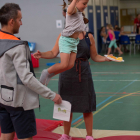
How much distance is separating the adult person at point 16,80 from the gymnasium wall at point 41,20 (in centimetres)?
1044

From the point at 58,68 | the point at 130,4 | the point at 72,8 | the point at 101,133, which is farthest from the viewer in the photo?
the point at 130,4

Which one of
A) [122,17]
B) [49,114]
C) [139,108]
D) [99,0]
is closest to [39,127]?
[49,114]

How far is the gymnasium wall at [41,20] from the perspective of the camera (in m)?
12.2

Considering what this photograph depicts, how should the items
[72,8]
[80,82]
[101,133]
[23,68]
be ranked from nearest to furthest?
[23,68]
[72,8]
[80,82]
[101,133]

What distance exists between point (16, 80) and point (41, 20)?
11.0 m

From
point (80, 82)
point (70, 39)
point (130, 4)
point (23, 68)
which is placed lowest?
point (80, 82)

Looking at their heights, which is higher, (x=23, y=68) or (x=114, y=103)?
(x=23, y=68)

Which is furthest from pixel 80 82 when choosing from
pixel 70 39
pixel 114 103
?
pixel 114 103

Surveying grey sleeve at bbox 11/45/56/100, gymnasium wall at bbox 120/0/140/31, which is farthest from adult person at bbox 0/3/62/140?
gymnasium wall at bbox 120/0/140/31

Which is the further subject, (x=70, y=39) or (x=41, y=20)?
(x=41, y=20)

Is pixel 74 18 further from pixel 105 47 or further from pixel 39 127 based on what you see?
pixel 105 47

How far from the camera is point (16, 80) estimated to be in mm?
1878

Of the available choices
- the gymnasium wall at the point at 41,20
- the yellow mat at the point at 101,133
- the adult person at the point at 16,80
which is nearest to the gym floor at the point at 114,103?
the yellow mat at the point at 101,133

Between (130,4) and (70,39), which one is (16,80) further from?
(130,4)
